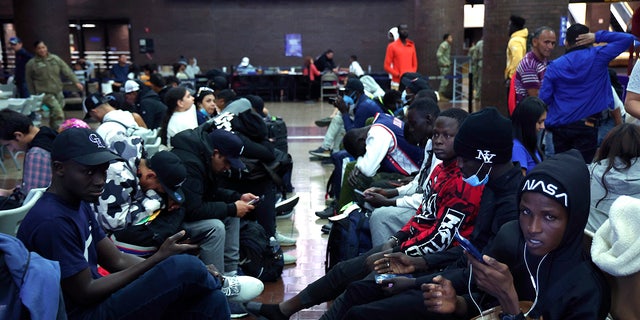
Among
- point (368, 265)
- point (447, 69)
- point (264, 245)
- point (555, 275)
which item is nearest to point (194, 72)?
point (447, 69)

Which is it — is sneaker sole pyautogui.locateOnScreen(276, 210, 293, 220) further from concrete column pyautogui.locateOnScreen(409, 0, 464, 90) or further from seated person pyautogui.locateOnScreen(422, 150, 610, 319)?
concrete column pyautogui.locateOnScreen(409, 0, 464, 90)

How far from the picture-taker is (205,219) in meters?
4.60

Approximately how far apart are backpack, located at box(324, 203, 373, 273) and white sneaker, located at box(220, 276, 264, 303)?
81cm

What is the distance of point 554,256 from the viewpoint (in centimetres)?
251

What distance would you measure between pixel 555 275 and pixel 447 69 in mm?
15371

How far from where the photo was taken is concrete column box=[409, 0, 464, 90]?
1747 centimetres

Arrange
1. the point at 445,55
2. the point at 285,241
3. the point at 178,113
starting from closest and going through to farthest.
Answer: the point at 285,241
the point at 178,113
the point at 445,55

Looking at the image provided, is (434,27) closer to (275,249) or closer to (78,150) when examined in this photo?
(275,249)

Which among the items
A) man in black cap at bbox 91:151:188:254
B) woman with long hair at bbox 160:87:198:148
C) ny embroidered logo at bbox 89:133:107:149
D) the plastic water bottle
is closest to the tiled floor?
the plastic water bottle

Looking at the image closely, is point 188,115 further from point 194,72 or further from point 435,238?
point 194,72

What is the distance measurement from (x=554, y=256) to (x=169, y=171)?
94.0 inches

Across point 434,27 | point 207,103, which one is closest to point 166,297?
point 207,103

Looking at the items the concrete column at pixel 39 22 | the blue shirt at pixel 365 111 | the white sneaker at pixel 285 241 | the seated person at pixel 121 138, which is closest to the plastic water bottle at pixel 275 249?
the white sneaker at pixel 285 241

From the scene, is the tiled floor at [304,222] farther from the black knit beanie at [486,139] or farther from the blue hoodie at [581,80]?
the blue hoodie at [581,80]
